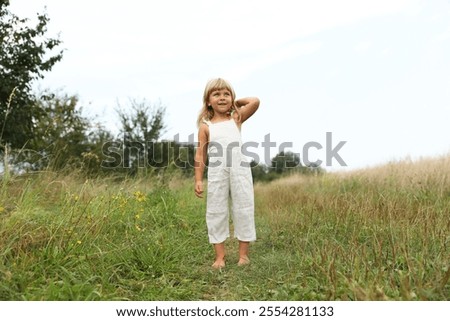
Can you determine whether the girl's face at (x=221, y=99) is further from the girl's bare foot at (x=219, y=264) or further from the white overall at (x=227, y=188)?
the girl's bare foot at (x=219, y=264)

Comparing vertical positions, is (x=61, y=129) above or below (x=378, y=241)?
above

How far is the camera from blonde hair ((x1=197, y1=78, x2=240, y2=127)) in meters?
4.14

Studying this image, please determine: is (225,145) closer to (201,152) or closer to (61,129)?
(201,152)

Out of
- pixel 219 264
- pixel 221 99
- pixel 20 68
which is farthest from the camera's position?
pixel 20 68

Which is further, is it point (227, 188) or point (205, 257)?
point (205, 257)

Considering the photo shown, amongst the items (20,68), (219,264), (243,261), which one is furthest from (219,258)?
(20,68)

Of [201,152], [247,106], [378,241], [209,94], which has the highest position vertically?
[209,94]

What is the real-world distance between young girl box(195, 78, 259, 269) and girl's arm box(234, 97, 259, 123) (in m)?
0.10

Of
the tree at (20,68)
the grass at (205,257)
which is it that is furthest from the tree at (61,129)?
the grass at (205,257)

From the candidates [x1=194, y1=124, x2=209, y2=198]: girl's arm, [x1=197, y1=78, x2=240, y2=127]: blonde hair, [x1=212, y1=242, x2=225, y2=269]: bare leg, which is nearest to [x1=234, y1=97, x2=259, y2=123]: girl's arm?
[x1=197, y1=78, x2=240, y2=127]: blonde hair

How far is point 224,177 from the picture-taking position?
160 inches

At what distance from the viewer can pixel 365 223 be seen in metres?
4.36

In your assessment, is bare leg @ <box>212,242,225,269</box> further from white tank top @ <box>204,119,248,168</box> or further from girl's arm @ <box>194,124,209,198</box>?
white tank top @ <box>204,119,248,168</box>

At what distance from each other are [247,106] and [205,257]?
1590 mm
